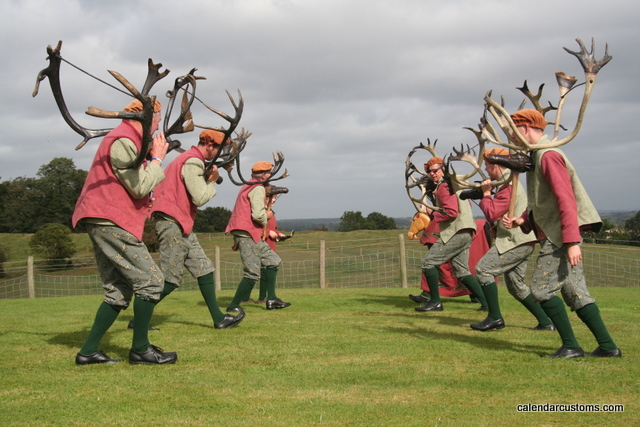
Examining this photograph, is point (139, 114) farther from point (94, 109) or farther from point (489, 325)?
point (489, 325)

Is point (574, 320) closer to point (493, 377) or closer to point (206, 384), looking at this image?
point (493, 377)

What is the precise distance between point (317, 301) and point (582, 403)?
20.6 feet

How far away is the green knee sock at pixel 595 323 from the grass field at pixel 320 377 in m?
0.15

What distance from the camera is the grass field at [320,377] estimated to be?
3139 mm

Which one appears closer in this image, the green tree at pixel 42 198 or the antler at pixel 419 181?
the antler at pixel 419 181

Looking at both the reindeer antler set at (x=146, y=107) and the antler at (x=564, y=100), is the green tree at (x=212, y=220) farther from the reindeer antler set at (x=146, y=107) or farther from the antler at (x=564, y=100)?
the antler at (x=564, y=100)

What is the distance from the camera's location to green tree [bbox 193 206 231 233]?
112 feet

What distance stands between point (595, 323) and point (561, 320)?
24 cm

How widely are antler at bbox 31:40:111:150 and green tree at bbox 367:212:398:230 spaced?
33.9 meters

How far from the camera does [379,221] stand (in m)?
39.6

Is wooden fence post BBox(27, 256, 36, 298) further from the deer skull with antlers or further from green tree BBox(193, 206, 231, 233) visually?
green tree BBox(193, 206, 231, 233)

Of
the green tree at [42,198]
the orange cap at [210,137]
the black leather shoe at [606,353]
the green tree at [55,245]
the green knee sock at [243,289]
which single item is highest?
the green tree at [42,198]

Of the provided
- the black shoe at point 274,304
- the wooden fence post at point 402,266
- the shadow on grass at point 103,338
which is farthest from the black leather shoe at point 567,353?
the wooden fence post at point 402,266

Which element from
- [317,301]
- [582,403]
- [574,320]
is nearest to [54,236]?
[317,301]
